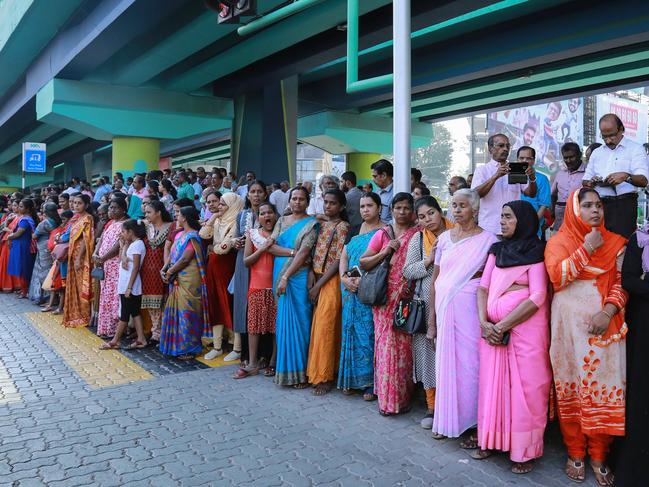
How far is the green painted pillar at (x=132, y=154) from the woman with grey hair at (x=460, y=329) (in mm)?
16141

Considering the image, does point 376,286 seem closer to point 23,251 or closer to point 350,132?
point 23,251

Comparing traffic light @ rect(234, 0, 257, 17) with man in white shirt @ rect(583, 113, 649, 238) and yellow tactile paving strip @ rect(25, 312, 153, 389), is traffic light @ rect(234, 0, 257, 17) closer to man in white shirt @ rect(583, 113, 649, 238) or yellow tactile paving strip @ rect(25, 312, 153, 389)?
man in white shirt @ rect(583, 113, 649, 238)

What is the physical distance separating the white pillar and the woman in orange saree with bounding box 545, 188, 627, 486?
186cm

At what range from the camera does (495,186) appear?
16.6 feet

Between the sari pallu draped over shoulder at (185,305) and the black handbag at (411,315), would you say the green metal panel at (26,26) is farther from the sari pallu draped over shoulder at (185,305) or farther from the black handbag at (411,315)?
the black handbag at (411,315)

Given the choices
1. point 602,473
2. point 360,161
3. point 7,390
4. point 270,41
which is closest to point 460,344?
point 602,473

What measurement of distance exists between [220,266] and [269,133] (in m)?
10.7

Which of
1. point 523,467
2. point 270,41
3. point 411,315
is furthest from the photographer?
point 270,41

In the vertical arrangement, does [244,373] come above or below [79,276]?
below

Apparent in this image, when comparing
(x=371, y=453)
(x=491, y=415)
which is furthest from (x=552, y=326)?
(x=371, y=453)

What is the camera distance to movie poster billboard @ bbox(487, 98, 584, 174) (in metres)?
36.8

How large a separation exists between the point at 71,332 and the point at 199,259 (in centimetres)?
261

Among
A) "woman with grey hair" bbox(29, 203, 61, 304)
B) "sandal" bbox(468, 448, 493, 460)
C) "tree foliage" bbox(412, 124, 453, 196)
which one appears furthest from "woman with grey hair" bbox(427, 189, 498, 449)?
"tree foliage" bbox(412, 124, 453, 196)

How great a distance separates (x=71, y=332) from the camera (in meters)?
A: 7.76
